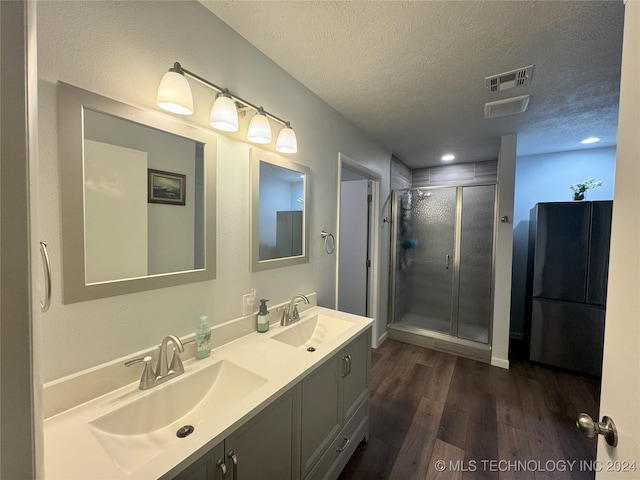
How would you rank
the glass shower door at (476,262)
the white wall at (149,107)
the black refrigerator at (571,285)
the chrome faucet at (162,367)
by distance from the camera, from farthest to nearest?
the glass shower door at (476,262) < the black refrigerator at (571,285) < the chrome faucet at (162,367) < the white wall at (149,107)

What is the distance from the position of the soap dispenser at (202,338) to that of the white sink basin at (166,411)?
0.09m

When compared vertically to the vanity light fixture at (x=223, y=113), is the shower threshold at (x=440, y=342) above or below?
below

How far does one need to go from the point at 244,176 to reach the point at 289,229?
1.57ft

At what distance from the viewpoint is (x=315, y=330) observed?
68.3 inches

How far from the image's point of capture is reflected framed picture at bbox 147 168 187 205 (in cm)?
104

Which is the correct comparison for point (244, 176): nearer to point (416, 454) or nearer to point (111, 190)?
point (111, 190)

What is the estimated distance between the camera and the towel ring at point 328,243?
207 cm

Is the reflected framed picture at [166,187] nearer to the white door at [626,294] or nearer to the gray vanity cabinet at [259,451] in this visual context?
the gray vanity cabinet at [259,451]

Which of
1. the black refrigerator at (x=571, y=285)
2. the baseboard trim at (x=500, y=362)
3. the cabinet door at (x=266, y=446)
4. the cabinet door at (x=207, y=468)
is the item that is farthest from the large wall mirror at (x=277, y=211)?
the black refrigerator at (x=571, y=285)

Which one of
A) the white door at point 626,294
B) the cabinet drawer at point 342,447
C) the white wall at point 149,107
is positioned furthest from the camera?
the cabinet drawer at point 342,447

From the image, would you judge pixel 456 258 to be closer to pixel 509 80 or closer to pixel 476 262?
pixel 476 262

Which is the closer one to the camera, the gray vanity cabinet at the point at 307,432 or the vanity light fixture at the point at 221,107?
the gray vanity cabinet at the point at 307,432

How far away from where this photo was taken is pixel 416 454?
1.62 meters

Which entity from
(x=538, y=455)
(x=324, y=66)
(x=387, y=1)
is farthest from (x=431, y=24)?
(x=538, y=455)
